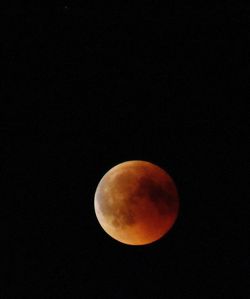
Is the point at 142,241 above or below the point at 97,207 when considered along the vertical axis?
below

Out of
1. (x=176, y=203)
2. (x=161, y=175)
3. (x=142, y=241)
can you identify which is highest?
(x=161, y=175)

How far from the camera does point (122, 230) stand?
11773 millimetres

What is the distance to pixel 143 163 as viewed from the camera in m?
13.1

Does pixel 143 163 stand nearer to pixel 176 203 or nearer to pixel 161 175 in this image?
pixel 161 175

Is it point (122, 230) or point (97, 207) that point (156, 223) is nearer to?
point (122, 230)

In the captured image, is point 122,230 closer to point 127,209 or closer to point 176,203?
point 127,209

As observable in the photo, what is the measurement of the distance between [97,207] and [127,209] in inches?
48.2

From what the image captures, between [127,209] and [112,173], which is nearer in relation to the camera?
[127,209]

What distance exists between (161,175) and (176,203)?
0.92 meters

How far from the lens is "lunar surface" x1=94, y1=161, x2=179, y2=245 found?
11578 millimetres

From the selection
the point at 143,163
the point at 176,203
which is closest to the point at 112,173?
the point at 143,163

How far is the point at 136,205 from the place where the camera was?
1162 centimetres

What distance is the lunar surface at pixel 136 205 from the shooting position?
11578 mm

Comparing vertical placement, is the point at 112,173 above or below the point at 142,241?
above
